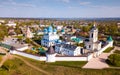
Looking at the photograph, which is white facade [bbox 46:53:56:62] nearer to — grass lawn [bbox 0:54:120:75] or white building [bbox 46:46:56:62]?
white building [bbox 46:46:56:62]

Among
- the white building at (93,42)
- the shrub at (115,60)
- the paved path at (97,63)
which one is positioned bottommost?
the paved path at (97,63)

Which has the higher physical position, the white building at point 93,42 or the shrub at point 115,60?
the white building at point 93,42

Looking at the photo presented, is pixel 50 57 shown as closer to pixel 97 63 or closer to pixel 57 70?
pixel 57 70

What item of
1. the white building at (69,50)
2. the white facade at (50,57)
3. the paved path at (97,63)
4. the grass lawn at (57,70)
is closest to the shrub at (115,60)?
the paved path at (97,63)

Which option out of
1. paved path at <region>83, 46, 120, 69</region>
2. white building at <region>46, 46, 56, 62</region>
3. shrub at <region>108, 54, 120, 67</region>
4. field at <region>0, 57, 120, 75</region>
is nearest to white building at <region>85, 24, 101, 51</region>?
paved path at <region>83, 46, 120, 69</region>

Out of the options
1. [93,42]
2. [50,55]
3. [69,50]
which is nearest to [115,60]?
[93,42]

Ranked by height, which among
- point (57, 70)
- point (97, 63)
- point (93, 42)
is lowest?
point (97, 63)

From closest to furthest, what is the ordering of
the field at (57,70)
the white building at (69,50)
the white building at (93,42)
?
the field at (57,70) → the white building at (69,50) → the white building at (93,42)

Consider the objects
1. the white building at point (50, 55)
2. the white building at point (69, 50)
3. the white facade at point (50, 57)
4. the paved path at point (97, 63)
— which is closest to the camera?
the paved path at point (97, 63)

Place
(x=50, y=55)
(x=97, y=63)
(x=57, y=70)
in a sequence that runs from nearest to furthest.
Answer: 1. (x=57, y=70)
2. (x=97, y=63)
3. (x=50, y=55)

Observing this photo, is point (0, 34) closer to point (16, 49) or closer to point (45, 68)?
point (16, 49)

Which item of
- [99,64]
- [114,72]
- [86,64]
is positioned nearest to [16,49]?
[86,64]

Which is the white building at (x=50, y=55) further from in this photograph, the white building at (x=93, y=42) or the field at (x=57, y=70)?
the white building at (x=93, y=42)
